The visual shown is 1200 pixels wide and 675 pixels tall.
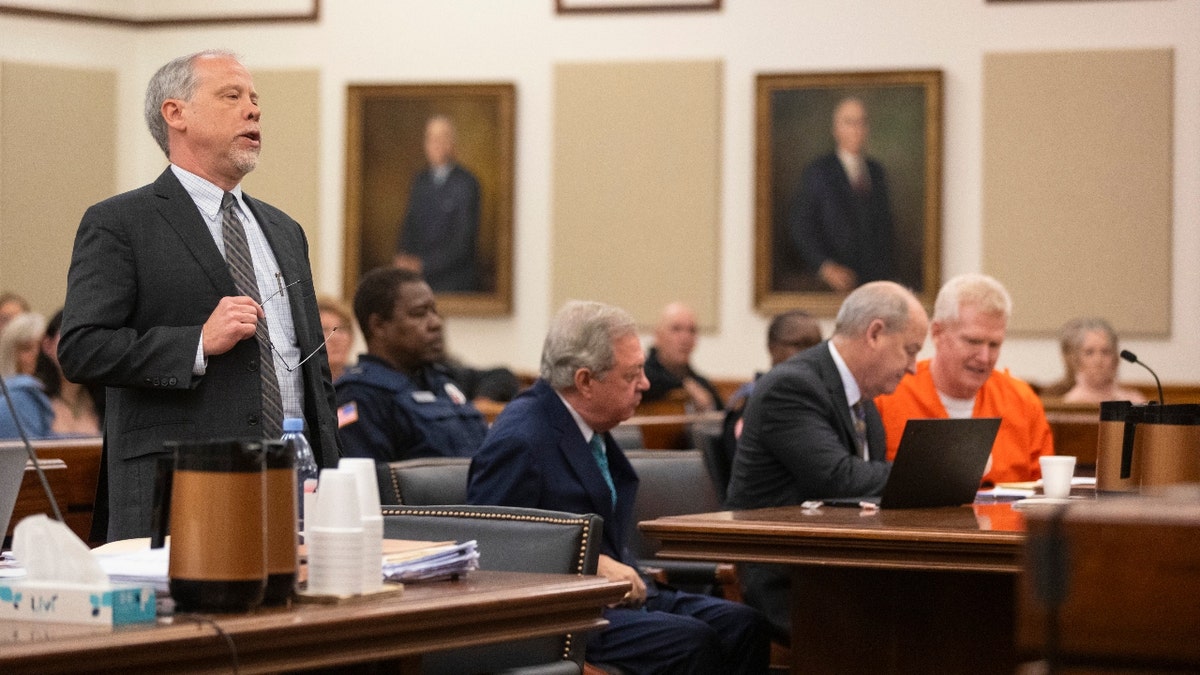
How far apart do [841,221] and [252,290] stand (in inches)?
286

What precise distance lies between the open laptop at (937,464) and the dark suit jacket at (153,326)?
1.22 m

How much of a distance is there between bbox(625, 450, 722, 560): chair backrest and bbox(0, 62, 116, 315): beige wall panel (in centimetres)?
687

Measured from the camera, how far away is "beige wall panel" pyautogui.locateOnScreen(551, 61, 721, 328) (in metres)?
10.2

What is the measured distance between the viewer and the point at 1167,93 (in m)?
9.53

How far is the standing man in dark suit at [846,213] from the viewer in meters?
9.95

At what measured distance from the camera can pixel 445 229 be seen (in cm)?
1054

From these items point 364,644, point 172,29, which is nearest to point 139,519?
point 364,644

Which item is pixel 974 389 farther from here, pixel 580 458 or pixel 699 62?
pixel 699 62

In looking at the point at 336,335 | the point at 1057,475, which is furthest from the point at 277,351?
the point at 336,335

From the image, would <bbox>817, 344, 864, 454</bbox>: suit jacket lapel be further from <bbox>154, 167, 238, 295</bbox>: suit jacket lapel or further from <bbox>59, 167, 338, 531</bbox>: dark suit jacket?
<bbox>154, 167, 238, 295</bbox>: suit jacket lapel

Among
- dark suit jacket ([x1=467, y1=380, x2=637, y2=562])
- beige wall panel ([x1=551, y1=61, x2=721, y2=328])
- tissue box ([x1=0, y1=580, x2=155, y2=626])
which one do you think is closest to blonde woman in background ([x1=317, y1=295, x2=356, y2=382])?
beige wall panel ([x1=551, y1=61, x2=721, y2=328])

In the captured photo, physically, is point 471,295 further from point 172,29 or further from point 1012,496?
point 1012,496

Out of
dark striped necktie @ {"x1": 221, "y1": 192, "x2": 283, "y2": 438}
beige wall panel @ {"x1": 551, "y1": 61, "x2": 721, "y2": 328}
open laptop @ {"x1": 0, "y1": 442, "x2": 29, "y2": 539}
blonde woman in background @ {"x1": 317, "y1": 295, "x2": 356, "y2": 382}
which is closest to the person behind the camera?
open laptop @ {"x1": 0, "y1": 442, "x2": 29, "y2": 539}

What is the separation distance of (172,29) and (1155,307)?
672 centimetres
